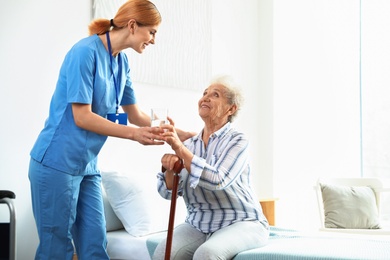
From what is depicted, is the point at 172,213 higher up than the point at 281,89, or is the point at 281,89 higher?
the point at 281,89

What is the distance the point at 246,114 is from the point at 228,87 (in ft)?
8.03

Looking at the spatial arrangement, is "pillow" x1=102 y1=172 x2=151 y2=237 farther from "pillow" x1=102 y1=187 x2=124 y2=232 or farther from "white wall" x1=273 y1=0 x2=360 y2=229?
"white wall" x1=273 y1=0 x2=360 y2=229

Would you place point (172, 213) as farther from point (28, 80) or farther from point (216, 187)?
point (28, 80)

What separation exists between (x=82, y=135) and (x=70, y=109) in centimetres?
12

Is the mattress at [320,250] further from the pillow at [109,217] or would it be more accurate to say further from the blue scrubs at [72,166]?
the pillow at [109,217]

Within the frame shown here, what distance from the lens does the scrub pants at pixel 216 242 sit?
7.86 ft

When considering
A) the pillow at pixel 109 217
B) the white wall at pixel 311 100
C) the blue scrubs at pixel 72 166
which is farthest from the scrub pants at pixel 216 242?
the white wall at pixel 311 100

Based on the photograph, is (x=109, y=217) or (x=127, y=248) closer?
(x=127, y=248)

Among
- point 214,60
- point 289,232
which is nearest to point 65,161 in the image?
point 289,232

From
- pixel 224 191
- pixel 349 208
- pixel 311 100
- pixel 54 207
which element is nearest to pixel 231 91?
pixel 224 191

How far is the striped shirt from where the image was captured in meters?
2.58

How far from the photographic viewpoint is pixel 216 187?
8.09ft

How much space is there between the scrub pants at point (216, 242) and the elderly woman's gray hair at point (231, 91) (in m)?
0.52

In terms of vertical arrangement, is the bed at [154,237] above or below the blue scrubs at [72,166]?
below
